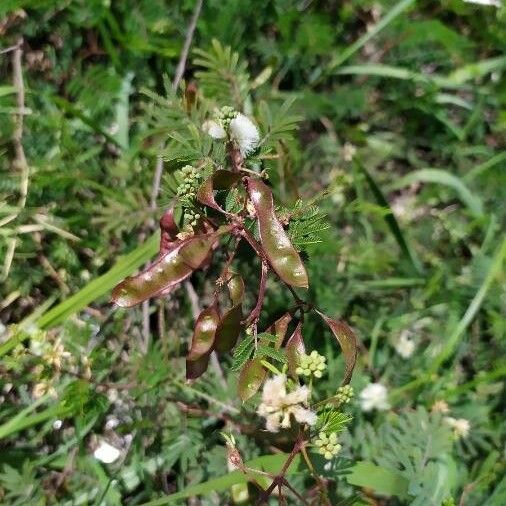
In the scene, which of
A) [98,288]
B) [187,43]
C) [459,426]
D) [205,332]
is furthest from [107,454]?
[187,43]

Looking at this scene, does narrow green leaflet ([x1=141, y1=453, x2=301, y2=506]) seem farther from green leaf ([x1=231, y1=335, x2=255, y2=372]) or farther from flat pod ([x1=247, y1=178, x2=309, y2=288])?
flat pod ([x1=247, y1=178, x2=309, y2=288])

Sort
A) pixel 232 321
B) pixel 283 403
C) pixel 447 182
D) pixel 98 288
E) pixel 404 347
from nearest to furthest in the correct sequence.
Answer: pixel 283 403 < pixel 232 321 < pixel 98 288 < pixel 404 347 < pixel 447 182

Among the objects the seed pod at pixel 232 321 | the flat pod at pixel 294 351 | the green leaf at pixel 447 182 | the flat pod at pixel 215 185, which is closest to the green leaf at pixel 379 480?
the flat pod at pixel 294 351

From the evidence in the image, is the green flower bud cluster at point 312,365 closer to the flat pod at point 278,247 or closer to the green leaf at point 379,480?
the flat pod at point 278,247

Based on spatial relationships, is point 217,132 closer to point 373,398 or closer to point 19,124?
point 19,124

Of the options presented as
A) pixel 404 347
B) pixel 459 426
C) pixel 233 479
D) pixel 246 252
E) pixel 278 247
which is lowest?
pixel 459 426

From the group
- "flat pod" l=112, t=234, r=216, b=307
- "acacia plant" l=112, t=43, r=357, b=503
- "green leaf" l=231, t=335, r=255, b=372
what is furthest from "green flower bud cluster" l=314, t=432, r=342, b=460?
"flat pod" l=112, t=234, r=216, b=307

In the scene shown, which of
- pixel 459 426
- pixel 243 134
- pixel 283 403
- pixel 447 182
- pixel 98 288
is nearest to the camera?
pixel 283 403
